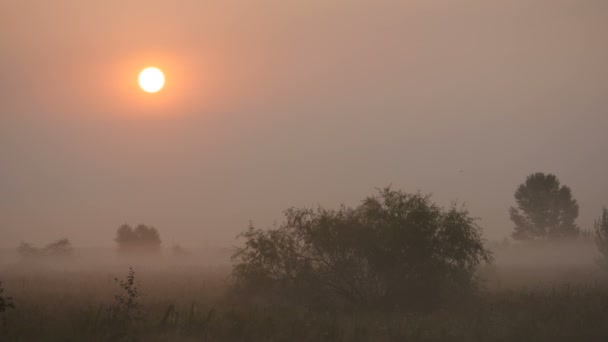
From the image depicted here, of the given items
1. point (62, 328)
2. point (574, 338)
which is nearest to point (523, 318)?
point (574, 338)

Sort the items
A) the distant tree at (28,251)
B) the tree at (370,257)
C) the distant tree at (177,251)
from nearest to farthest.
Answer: the tree at (370,257) < the distant tree at (28,251) < the distant tree at (177,251)

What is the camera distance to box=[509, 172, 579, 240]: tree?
57.5 m

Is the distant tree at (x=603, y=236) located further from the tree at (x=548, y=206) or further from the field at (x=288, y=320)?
the tree at (x=548, y=206)

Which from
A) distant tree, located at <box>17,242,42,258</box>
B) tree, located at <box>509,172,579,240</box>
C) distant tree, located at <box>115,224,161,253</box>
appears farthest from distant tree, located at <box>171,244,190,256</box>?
tree, located at <box>509,172,579,240</box>

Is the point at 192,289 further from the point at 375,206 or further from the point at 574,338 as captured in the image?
the point at 574,338

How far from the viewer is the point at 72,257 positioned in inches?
2314

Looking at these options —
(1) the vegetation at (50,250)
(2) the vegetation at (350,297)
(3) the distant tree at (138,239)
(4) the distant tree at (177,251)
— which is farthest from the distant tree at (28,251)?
(2) the vegetation at (350,297)

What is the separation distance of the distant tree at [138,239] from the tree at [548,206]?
46.4 meters

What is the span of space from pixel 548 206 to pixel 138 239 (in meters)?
51.4

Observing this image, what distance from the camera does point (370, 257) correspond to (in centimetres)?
1833

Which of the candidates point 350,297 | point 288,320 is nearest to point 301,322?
point 288,320

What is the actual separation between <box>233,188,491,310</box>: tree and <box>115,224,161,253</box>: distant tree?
1739 inches

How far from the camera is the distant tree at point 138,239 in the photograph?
2359 inches

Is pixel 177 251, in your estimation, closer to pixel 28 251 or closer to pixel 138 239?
pixel 138 239
